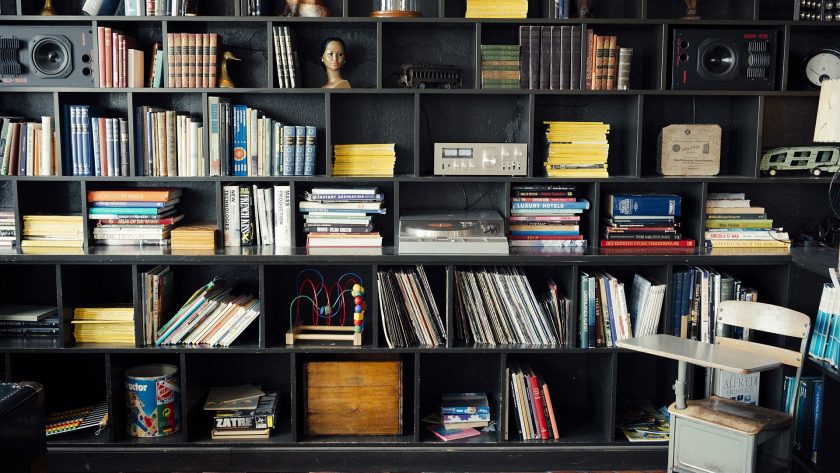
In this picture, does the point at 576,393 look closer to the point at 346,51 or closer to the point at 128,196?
the point at 346,51

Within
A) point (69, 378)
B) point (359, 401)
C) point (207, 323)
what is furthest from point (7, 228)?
point (359, 401)

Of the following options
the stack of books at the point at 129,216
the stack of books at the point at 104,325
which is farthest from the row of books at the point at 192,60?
the stack of books at the point at 104,325

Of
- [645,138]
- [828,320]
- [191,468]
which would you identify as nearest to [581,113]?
[645,138]

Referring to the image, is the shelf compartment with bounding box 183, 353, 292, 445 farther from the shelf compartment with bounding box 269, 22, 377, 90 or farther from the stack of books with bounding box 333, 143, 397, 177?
the shelf compartment with bounding box 269, 22, 377, 90

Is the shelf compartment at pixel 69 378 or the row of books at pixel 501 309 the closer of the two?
the row of books at pixel 501 309

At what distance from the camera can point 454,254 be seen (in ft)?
11.4

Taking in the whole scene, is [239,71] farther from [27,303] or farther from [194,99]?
[27,303]

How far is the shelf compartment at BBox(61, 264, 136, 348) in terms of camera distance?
354 cm

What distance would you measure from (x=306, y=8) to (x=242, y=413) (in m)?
1.73

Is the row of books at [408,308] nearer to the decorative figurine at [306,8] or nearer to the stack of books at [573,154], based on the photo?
the stack of books at [573,154]

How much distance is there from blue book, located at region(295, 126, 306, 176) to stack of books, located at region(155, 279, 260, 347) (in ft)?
2.03

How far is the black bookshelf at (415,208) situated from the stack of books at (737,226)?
8cm

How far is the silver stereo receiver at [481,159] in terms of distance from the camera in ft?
11.8

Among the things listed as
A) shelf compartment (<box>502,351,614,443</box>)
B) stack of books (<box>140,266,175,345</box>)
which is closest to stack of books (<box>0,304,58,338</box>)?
stack of books (<box>140,266,175,345</box>)
